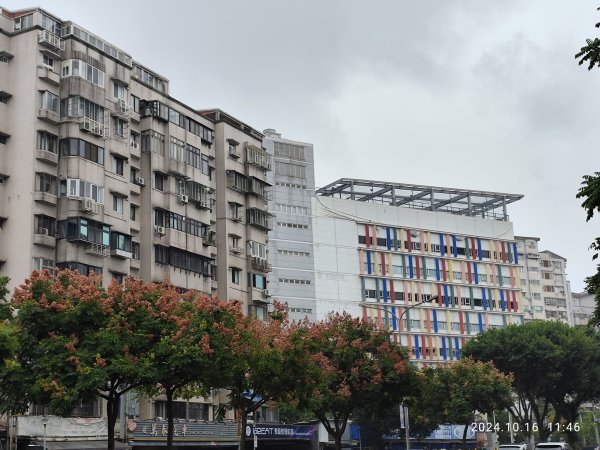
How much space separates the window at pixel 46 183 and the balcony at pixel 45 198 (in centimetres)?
40

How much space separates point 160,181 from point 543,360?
128 ft

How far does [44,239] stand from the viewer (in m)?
53.8

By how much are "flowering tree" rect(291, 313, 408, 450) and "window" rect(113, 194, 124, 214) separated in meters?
16.5

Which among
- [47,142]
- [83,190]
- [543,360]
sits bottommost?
[543,360]

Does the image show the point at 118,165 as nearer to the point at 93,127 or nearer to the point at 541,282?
the point at 93,127

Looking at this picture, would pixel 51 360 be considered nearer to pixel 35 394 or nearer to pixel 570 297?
pixel 35 394

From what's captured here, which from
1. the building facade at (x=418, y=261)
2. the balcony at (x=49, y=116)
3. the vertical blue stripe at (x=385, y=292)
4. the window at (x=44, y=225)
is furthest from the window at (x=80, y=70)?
the vertical blue stripe at (x=385, y=292)

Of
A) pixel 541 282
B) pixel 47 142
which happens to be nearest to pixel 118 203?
pixel 47 142

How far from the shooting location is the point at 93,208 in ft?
183

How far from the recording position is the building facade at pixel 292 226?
11062 cm

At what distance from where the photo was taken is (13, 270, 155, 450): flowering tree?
3731cm

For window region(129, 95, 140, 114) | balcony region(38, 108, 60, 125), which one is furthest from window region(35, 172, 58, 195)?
window region(129, 95, 140, 114)

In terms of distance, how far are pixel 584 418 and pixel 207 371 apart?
377 feet

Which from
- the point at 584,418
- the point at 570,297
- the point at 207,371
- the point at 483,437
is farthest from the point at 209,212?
the point at 570,297
